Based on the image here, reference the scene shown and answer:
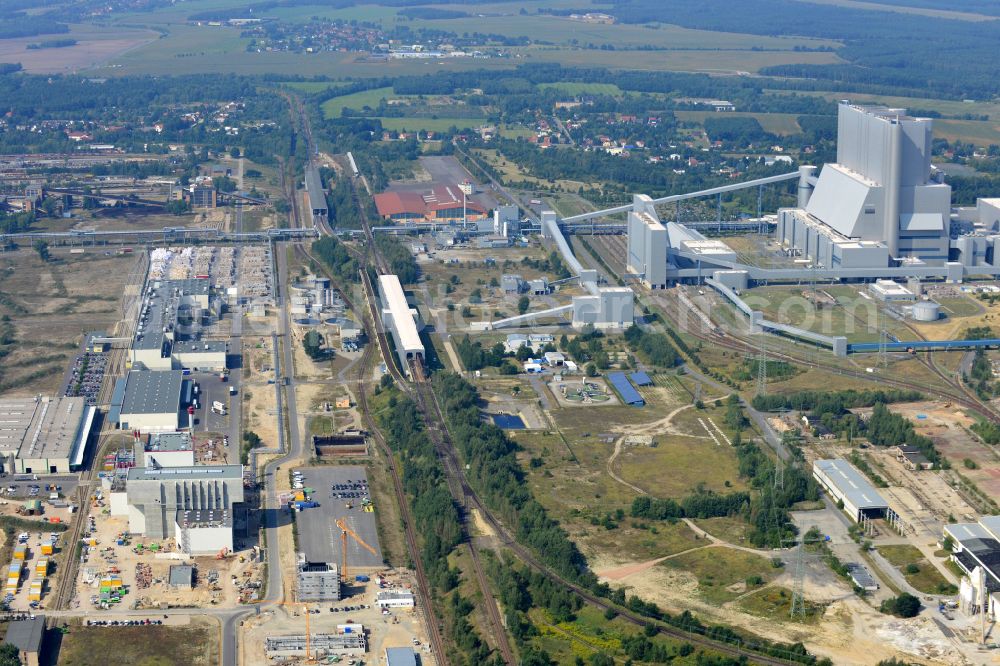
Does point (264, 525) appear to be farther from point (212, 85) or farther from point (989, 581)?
point (212, 85)

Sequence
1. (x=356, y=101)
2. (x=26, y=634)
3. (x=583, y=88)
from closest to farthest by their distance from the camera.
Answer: (x=26, y=634)
(x=356, y=101)
(x=583, y=88)

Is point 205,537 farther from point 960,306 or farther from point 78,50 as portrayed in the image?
point 78,50

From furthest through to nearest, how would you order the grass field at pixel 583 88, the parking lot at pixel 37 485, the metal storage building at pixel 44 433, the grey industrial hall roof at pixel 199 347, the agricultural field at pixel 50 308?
the grass field at pixel 583 88 < the agricultural field at pixel 50 308 < the grey industrial hall roof at pixel 199 347 < the metal storage building at pixel 44 433 < the parking lot at pixel 37 485

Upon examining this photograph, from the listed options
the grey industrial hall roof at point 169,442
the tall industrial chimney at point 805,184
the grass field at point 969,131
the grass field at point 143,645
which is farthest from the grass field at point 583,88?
the grass field at point 143,645

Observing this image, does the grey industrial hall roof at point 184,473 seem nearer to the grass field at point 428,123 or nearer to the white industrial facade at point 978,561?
the white industrial facade at point 978,561

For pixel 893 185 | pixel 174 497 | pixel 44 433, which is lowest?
pixel 44 433

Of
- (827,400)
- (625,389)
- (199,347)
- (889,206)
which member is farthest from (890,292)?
(199,347)
